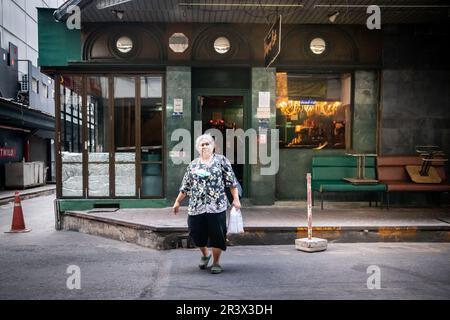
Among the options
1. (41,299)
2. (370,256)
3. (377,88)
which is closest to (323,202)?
(377,88)

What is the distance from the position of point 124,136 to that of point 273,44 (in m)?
4.29

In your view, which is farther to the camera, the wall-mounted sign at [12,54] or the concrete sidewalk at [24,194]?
the wall-mounted sign at [12,54]

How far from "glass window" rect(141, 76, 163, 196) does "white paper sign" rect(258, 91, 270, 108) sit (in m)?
2.49

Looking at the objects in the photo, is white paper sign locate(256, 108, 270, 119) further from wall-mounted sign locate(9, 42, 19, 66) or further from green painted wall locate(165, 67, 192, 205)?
wall-mounted sign locate(9, 42, 19, 66)

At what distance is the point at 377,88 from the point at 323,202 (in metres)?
3.21

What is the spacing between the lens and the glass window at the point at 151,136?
10914mm

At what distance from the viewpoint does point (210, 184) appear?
20.4 ft

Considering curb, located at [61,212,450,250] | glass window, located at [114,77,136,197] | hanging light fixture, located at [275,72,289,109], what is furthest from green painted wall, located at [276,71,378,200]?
glass window, located at [114,77,136,197]

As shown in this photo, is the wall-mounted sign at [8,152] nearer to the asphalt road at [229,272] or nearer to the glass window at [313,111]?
the asphalt road at [229,272]

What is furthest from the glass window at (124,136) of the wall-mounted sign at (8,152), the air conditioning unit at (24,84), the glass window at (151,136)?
the air conditioning unit at (24,84)

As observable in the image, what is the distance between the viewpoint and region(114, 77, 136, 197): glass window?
1088cm

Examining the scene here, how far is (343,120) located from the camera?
11.4 metres

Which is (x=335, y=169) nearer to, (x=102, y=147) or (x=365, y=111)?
(x=365, y=111)

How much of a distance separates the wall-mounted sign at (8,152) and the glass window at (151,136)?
44.5ft
